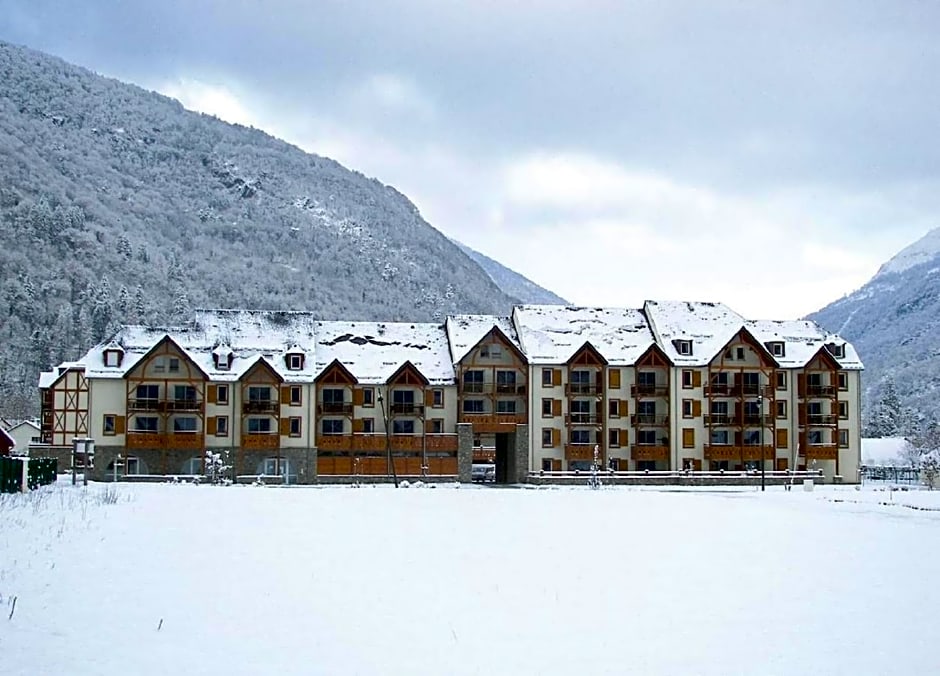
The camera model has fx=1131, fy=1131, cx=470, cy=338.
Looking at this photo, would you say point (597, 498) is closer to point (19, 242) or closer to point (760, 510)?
point (760, 510)

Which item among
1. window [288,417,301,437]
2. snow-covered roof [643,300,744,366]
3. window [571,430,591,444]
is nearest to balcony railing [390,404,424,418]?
window [288,417,301,437]

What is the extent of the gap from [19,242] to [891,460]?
119397mm

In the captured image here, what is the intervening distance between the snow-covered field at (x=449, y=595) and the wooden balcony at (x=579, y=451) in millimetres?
43635

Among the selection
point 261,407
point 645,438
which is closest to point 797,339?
point 645,438

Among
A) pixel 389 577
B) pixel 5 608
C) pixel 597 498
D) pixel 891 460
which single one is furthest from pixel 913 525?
pixel 891 460

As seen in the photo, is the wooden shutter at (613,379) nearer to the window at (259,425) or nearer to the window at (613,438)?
the window at (613,438)

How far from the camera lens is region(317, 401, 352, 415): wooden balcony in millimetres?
75562

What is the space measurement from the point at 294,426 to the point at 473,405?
12169mm

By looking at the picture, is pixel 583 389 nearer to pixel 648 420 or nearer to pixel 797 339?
pixel 648 420

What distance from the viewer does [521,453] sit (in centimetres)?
7638

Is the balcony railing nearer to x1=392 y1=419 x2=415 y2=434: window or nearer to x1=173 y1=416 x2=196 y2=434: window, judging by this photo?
x1=392 y1=419 x2=415 y2=434: window

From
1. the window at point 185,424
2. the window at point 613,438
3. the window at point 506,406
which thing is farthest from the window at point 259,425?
the window at point 613,438

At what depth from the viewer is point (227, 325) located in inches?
3115

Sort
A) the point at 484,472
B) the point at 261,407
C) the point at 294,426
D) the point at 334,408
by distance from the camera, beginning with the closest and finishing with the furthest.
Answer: the point at 261,407
the point at 294,426
the point at 334,408
the point at 484,472
